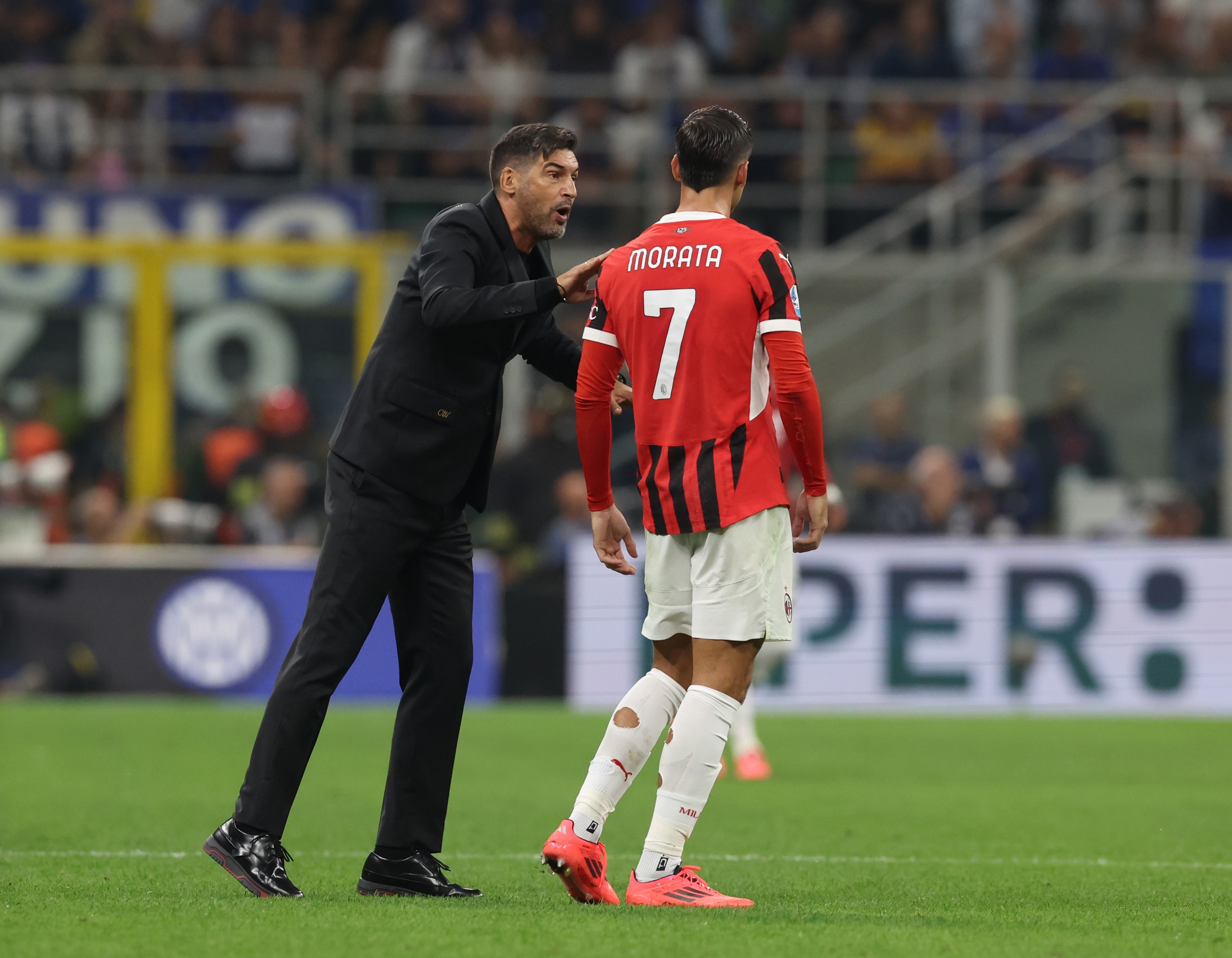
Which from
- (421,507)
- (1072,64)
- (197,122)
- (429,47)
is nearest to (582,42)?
(429,47)

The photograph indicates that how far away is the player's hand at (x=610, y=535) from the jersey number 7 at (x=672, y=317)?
0.42 m

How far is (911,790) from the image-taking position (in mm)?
9031

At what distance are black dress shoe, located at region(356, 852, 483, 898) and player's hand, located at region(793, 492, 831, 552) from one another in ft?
3.73

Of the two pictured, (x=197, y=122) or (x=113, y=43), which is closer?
(x=197, y=122)

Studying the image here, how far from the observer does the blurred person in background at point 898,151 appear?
16.8 m

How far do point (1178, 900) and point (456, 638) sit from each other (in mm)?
2278

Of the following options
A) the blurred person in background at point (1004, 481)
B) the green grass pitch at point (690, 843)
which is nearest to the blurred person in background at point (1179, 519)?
the blurred person in background at point (1004, 481)

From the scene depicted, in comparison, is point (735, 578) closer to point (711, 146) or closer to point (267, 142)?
point (711, 146)

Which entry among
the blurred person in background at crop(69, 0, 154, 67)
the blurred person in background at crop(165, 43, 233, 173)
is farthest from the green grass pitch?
the blurred person in background at crop(69, 0, 154, 67)

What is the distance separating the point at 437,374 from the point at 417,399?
0.09m

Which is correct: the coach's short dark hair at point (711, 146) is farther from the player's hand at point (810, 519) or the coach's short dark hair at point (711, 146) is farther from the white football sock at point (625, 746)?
the white football sock at point (625, 746)

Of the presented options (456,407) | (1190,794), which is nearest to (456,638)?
(456,407)

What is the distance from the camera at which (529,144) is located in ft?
17.5

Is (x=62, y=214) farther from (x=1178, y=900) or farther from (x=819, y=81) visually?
(x=1178, y=900)
